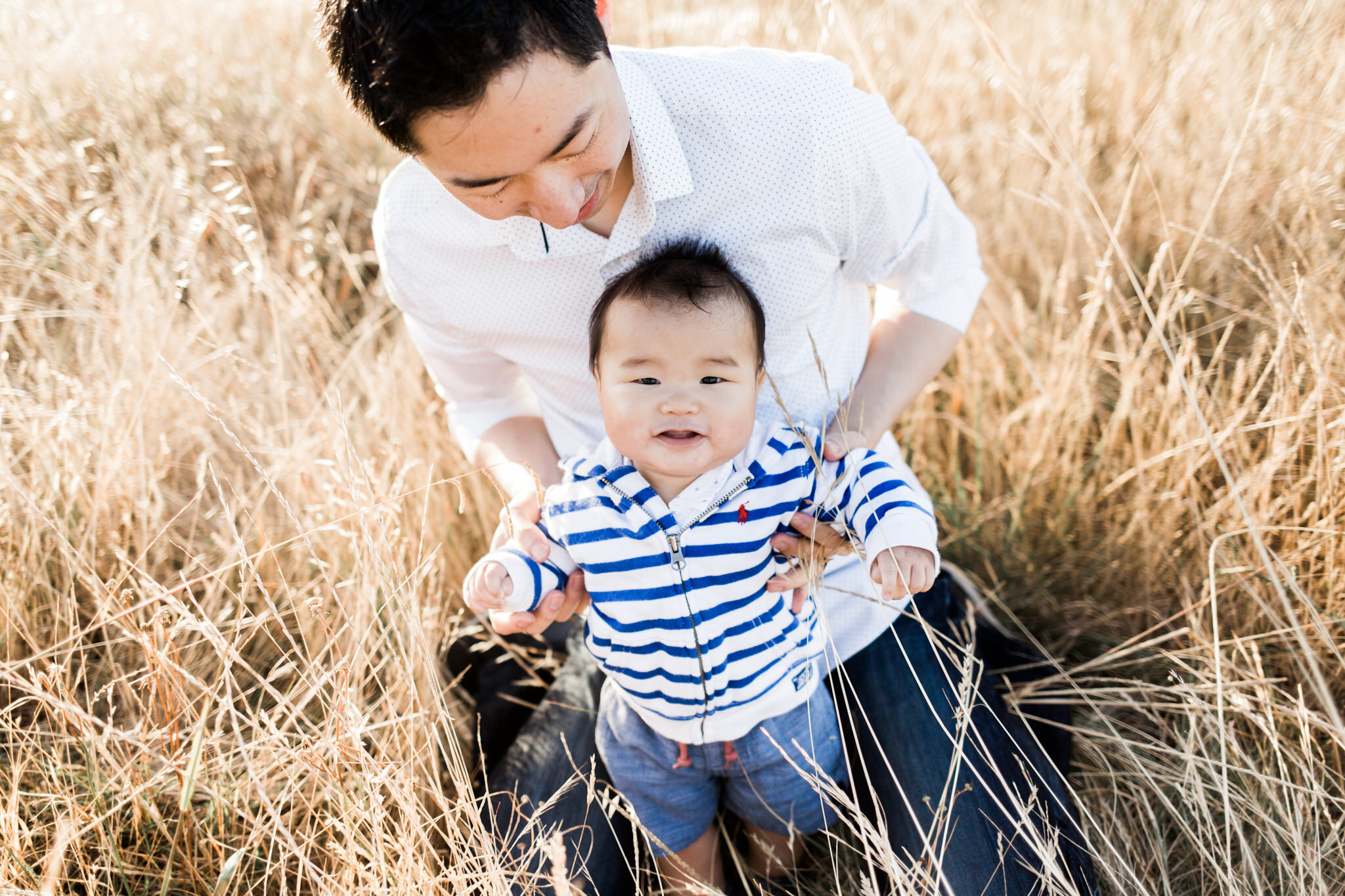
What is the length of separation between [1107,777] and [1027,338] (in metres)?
1.26

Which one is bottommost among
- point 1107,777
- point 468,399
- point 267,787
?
point 1107,777

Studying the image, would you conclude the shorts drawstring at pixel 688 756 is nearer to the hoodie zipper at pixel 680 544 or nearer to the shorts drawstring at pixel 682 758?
the shorts drawstring at pixel 682 758

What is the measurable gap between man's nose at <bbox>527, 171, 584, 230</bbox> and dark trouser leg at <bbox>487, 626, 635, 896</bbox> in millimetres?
976

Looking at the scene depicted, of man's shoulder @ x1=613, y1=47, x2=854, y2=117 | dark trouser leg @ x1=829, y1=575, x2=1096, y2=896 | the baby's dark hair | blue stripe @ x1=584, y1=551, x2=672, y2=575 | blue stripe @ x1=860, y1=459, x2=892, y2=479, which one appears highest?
man's shoulder @ x1=613, y1=47, x2=854, y2=117

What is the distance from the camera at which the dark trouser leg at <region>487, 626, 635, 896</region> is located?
5.66 ft

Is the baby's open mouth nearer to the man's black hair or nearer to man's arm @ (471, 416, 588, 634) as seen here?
man's arm @ (471, 416, 588, 634)

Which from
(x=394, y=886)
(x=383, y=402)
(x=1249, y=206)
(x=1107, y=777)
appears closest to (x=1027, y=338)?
(x=1249, y=206)

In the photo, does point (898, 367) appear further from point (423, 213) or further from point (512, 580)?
point (423, 213)

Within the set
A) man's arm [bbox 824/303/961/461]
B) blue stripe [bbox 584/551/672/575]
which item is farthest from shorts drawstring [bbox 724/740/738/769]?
man's arm [bbox 824/303/961/461]

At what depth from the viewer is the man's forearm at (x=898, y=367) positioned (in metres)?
1.76

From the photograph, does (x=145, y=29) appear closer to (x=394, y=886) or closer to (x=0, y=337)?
(x=0, y=337)

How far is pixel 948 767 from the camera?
1.64 metres

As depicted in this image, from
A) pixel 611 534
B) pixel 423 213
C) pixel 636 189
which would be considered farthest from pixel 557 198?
pixel 611 534

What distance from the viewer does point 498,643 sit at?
2.22 metres
